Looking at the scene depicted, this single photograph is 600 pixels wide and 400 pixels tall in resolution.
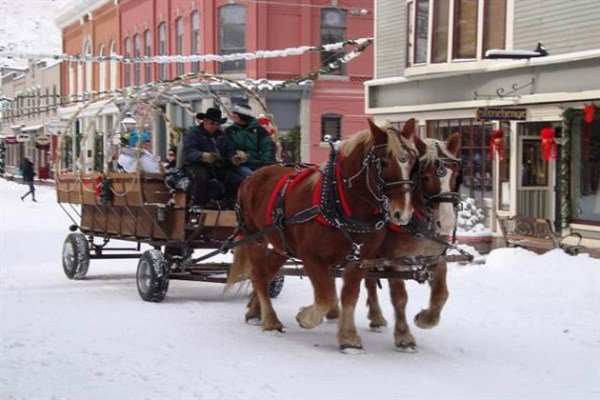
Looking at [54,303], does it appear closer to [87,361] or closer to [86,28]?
[87,361]

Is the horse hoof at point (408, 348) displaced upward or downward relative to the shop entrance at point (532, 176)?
downward

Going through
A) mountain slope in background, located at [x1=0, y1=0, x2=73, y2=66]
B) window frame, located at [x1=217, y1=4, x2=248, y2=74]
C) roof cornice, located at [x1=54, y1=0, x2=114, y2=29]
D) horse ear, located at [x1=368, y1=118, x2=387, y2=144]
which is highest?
mountain slope in background, located at [x1=0, y1=0, x2=73, y2=66]

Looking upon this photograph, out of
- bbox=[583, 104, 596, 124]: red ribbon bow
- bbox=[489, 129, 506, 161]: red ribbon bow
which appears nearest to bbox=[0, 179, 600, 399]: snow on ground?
bbox=[583, 104, 596, 124]: red ribbon bow

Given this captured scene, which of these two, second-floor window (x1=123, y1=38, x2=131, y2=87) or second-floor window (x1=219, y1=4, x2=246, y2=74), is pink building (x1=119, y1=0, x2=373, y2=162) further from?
second-floor window (x1=123, y1=38, x2=131, y2=87)

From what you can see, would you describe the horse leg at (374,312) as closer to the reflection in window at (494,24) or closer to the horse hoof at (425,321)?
the horse hoof at (425,321)

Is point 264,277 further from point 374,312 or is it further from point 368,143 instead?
point 368,143

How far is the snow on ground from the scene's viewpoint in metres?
6.66

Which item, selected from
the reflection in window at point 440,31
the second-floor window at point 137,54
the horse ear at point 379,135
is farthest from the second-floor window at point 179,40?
the horse ear at point 379,135

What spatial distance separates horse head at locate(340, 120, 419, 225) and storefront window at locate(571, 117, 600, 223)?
8.30m

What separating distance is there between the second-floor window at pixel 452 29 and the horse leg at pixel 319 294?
1005cm

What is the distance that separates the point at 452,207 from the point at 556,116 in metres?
8.08

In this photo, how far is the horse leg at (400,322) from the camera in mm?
7977

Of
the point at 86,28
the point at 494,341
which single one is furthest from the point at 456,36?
the point at 86,28

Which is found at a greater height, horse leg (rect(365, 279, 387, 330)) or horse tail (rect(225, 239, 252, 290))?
horse tail (rect(225, 239, 252, 290))
